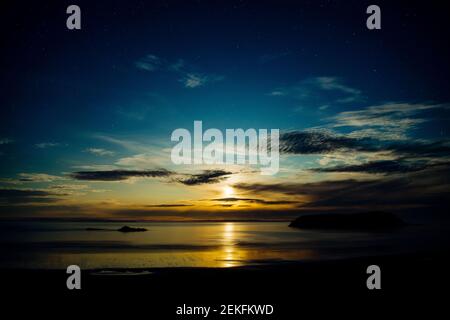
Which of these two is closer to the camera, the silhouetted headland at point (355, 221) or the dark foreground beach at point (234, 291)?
the dark foreground beach at point (234, 291)

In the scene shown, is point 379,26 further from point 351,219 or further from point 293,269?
point 351,219

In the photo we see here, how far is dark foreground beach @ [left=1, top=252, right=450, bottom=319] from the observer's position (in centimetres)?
1094

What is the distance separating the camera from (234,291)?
12.9m

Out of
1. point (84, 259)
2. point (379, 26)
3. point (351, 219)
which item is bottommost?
point (351, 219)

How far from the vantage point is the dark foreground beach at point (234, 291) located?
1094cm

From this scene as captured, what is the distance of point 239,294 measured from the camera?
41.0 ft

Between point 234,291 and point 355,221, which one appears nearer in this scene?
point 234,291

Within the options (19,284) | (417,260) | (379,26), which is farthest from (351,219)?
(19,284)

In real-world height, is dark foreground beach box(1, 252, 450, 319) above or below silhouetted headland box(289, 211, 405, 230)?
above

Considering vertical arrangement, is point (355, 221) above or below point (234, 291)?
below

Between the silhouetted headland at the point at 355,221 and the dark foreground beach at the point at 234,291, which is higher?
the dark foreground beach at the point at 234,291

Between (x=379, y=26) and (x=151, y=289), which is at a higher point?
(x=379, y=26)

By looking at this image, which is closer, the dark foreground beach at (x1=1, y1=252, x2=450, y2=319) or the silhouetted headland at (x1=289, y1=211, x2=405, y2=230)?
the dark foreground beach at (x1=1, y1=252, x2=450, y2=319)
